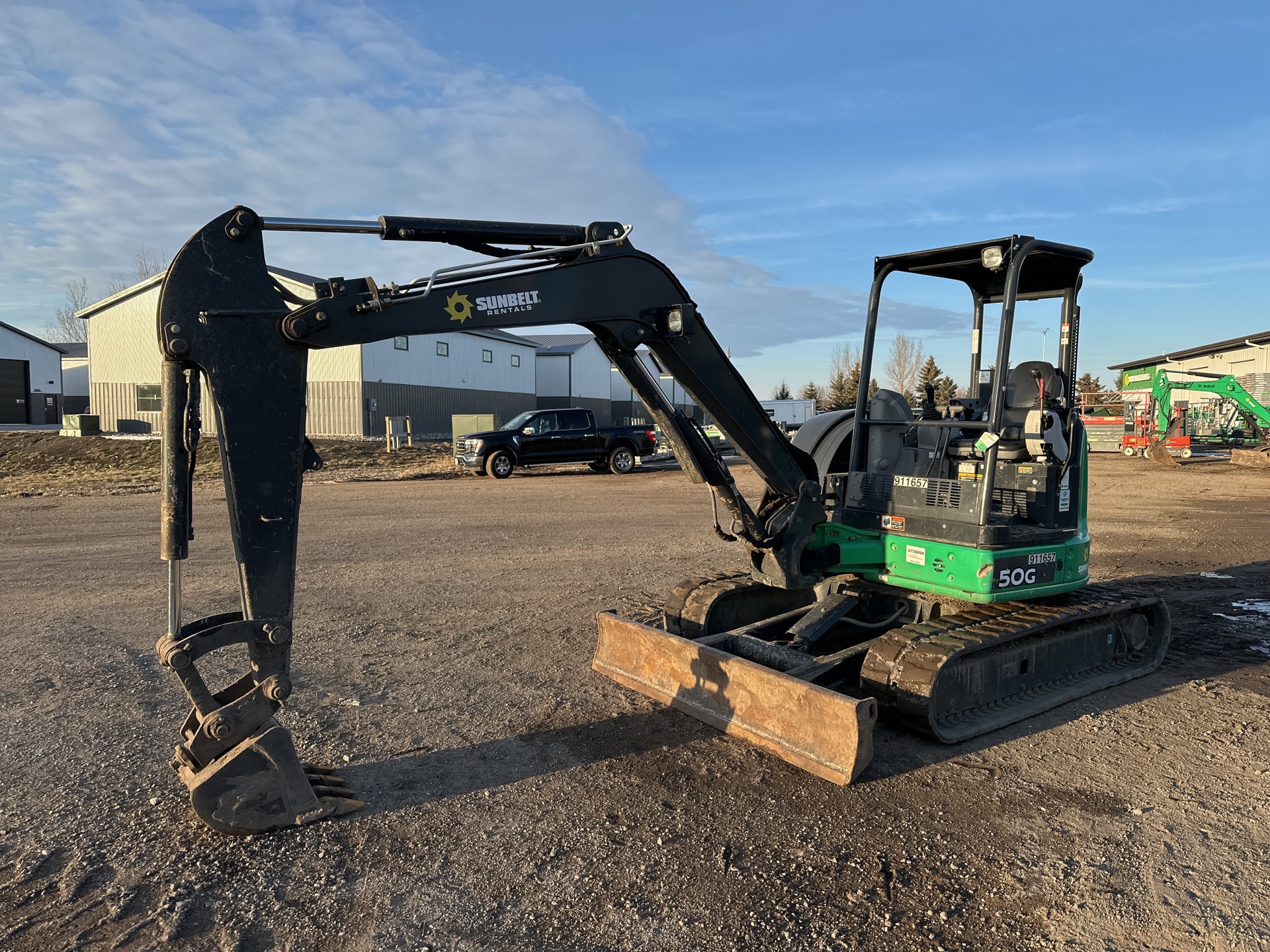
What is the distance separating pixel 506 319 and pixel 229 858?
2847 mm

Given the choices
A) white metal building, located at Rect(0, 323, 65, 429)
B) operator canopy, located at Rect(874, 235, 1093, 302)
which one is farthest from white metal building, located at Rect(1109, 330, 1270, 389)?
white metal building, located at Rect(0, 323, 65, 429)

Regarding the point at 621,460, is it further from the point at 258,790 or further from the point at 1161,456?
the point at 258,790

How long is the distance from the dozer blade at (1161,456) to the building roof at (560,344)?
27899mm

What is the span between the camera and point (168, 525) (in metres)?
3.84

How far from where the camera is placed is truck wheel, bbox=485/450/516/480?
22922mm

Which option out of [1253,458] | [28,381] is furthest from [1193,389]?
[28,381]

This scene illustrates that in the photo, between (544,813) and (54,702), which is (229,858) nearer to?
(544,813)

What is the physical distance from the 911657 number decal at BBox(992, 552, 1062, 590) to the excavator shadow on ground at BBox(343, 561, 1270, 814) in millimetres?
873

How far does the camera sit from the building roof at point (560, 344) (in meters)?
50.7

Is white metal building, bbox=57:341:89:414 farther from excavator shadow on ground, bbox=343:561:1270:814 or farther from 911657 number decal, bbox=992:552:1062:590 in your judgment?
911657 number decal, bbox=992:552:1062:590

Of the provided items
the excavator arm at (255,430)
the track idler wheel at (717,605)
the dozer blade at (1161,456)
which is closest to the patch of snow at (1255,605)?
the track idler wheel at (717,605)

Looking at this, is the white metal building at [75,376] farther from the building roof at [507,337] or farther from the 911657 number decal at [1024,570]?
the 911657 number decal at [1024,570]

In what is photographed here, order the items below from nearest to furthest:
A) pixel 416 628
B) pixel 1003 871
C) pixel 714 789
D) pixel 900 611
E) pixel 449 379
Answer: pixel 1003 871 → pixel 714 789 → pixel 900 611 → pixel 416 628 → pixel 449 379

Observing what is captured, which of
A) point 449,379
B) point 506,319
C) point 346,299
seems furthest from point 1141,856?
point 449,379
